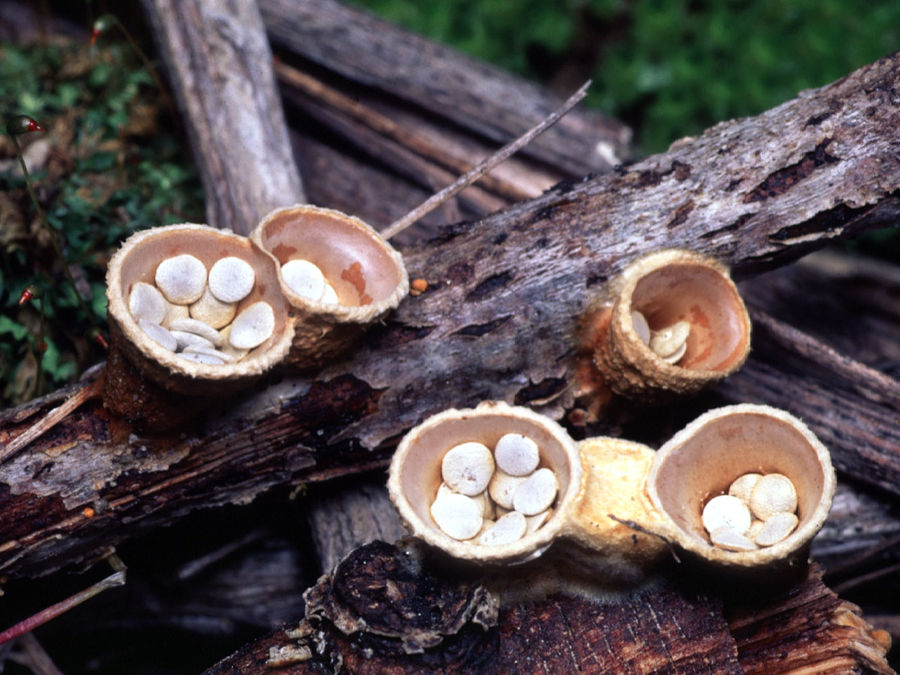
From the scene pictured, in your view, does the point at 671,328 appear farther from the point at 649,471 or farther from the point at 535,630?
the point at 535,630

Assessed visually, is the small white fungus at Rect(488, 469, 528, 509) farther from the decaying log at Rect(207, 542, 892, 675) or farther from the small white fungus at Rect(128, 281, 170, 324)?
the small white fungus at Rect(128, 281, 170, 324)

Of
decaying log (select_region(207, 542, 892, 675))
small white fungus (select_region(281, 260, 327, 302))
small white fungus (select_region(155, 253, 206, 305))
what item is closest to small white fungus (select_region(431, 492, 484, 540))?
decaying log (select_region(207, 542, 892, 675))

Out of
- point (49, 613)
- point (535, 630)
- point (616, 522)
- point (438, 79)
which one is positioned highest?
point (438, 79)

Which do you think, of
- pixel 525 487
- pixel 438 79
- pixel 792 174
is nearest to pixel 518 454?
pixel 525 487

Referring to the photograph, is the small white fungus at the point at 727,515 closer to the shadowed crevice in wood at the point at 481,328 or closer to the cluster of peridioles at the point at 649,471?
the cluster of peridioles at the point at 649,471

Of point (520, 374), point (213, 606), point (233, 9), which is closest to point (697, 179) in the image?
point (520, 374)

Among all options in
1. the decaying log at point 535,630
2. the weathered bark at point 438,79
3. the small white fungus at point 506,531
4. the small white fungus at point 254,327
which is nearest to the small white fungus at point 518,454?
the small white fungus at point 506,531

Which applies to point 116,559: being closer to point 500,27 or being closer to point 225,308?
point 225,308
